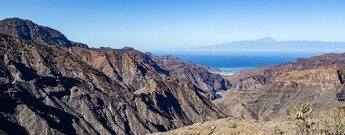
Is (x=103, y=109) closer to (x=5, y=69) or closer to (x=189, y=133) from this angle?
(x=5, y=69)

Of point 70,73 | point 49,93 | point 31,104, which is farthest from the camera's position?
point 70,73

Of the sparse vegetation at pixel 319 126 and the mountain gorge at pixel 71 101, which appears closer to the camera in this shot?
the sparse vegetation at pixel 319 126

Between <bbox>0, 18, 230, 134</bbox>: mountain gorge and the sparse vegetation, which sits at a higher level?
the sparse vegetation

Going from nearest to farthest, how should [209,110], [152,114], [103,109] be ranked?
[103,109] → [152,114] → [209,110]

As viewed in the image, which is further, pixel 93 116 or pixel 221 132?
pixel 93 116

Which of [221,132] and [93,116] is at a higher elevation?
[221,132]

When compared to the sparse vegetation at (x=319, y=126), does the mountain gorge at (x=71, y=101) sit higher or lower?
lower

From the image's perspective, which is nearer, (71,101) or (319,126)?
(319,126)

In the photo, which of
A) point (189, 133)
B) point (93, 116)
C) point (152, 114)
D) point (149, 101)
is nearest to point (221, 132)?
point (189, 133)

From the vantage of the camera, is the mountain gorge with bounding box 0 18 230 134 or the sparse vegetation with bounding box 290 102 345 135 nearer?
the sparse vegetation with bounding box 290 102 345 135

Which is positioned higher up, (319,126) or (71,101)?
(319,126)
